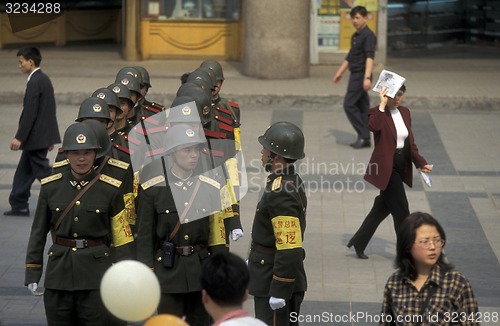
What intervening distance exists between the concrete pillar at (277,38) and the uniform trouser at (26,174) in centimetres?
Answer: 810

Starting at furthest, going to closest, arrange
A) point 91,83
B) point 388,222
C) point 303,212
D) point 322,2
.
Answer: point 322,2, point 91,83, point 388,222, point 303,212

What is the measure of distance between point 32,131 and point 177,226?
4906 mm

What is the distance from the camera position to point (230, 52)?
2180 centimetres

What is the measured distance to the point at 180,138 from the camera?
23.7ft

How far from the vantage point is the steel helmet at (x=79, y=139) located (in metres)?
6.88

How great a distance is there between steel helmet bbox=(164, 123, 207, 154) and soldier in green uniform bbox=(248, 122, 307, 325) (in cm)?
48

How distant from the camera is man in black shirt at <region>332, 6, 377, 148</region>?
14.5 meters

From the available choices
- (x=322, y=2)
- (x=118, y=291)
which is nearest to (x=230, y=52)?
(x=322, y=2)

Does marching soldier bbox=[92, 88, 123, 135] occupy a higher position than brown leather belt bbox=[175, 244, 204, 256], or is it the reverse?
marching soldier bbox=[92, 88, 123, 135]

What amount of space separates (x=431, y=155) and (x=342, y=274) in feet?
17.2

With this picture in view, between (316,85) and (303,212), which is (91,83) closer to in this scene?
(316,85)
